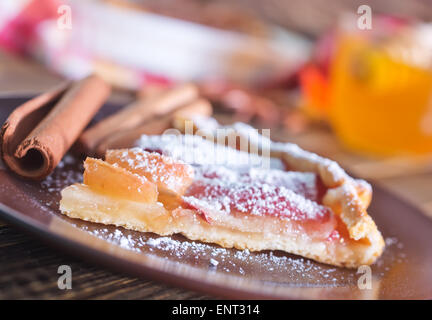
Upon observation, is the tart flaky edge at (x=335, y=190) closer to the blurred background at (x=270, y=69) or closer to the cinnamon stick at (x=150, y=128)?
the cinnamon stick at (x=150, y=128)

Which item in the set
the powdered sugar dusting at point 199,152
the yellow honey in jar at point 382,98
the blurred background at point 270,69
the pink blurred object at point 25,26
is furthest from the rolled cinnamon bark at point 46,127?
the pink blurred object at point 25,26

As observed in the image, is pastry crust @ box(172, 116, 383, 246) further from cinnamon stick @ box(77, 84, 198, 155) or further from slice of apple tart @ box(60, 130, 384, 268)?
cinnamon stick @ box(77, 84, 198, 155)

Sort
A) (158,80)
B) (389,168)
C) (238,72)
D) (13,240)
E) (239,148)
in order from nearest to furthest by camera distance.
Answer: (13,240) → (239,148) → (389,168) → (158,80) → (238,72)

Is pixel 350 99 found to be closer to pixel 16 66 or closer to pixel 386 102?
pixel 386 102

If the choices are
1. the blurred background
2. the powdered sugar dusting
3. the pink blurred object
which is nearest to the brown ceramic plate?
the powdered sugar dusting

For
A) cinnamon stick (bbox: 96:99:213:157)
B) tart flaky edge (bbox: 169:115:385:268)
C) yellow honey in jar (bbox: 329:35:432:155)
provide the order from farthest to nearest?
yellow honey in jar (bbox: 329:35:432:155)
cinnamon stick (bbox: 96:99:213:157)
tart flaky edge (bbox: 169:115:385:268)
